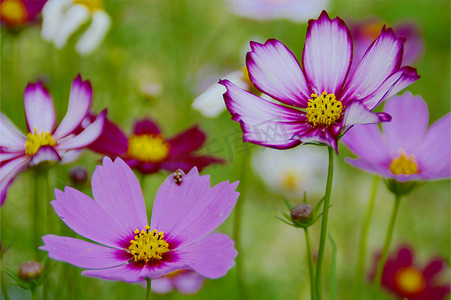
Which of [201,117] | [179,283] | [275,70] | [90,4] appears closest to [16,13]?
[90,4]

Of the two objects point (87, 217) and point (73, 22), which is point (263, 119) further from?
point (73, 22)

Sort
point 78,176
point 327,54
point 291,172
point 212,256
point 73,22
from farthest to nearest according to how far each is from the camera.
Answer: point 291,172
point 73,22
point 78,176
point 327,54
point 212,256

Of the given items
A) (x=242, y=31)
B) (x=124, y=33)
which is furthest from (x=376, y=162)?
(x=242, y=31)

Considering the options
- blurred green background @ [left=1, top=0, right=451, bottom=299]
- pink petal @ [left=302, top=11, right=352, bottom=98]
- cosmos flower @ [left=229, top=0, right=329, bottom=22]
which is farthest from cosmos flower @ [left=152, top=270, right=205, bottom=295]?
cosmos flower @ [left=229, top=0, right=329, bottom=22]

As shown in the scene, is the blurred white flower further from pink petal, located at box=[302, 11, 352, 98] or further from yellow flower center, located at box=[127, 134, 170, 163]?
pink petal, located at box=[302, 11, 352, 98]

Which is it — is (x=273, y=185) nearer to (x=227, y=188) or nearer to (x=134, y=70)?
(x=134, y=70)

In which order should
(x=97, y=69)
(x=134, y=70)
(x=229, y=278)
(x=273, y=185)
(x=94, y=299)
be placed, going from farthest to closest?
(x=134, y=70), (x=273, y=185), (x=97, y=69), (x=229, y=278), (x=94, y=299)
